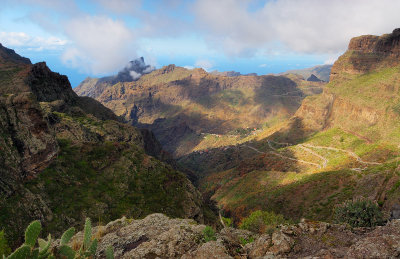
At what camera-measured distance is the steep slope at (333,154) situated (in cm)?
4912

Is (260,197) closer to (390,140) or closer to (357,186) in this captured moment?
(357,186)

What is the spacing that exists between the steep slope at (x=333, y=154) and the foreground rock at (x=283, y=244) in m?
23.8

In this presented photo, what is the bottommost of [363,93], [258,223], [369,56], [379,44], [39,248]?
[258,223]

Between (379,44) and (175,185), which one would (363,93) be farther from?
(175,185)

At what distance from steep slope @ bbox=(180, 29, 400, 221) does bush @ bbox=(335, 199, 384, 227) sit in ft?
32.0

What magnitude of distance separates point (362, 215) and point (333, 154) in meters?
84.1

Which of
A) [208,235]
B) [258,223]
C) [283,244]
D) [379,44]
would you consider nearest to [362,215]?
[258,223]

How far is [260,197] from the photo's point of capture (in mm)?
68312

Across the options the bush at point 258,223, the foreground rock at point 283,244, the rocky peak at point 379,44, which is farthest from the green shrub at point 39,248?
the rocky peak at point 379,44

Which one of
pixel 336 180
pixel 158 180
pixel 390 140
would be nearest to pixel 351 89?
pixel 390 140

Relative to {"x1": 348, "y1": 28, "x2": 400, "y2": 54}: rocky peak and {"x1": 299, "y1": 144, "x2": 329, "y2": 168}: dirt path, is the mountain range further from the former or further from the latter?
{"x1": 348, "y1": 28, "x2": 400, "y2": 54}: rocky peak

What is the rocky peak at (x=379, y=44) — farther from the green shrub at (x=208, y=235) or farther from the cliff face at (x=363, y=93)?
the green shrub at (x=208, y=235)

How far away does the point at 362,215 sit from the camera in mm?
20312

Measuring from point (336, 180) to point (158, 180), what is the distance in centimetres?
4248
